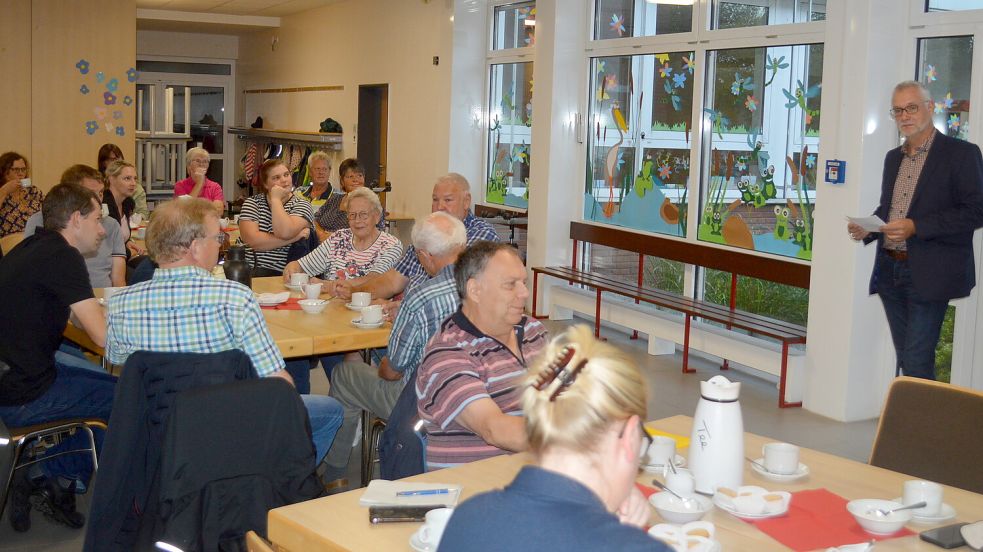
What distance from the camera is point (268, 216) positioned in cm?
658

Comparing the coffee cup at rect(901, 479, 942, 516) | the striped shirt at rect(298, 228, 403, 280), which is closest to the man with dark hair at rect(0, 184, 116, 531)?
the striped shirt at rect(298, 228, 403, 280)

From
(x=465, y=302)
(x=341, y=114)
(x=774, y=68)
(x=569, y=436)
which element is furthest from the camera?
(x=341, y=114)

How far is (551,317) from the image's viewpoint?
8.71 m

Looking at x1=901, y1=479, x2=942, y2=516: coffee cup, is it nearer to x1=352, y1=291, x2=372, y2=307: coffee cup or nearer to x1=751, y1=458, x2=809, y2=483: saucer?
x1=751, y1=458, x2=809, y2=483: saucer

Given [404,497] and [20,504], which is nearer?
[404,497]

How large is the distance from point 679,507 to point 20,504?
9.42 ft

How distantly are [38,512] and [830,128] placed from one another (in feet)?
14.2

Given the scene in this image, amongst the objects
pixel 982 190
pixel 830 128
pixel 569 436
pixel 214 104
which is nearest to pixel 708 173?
pixel 830 128

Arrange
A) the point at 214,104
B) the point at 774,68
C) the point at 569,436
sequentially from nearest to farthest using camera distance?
the point at 569,436
the point at 774,68
the point at 214,104

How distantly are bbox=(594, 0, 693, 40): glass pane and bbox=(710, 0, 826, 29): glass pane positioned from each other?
11.8 inches

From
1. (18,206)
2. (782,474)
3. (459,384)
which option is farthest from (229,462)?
(18,206)

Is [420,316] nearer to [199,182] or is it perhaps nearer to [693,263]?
[693,263]

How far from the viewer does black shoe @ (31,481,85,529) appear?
4051 millimetres

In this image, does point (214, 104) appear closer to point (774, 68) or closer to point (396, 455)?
point (774, 68)
